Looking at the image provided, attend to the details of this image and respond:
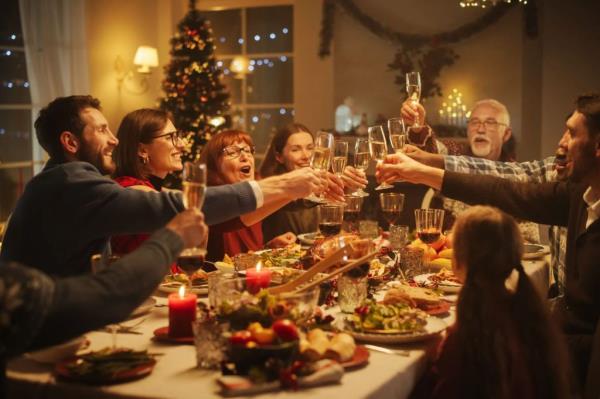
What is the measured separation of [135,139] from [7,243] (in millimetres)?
989

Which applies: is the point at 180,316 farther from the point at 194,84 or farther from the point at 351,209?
the point at 194,84

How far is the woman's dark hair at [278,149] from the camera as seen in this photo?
A: 446cm

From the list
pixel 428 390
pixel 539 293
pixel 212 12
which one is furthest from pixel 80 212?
pixel 212 12

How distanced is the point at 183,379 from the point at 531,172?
2582 millimetres

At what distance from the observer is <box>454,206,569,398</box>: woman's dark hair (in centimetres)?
175

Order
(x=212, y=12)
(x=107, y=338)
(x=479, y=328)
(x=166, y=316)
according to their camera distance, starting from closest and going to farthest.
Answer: (x=479, y=328), (x=107, y=338), (x=166, y=316), (x=212, y=12)

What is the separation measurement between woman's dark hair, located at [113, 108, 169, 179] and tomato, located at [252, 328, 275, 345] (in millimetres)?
1680

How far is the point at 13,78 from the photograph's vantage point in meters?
5.89

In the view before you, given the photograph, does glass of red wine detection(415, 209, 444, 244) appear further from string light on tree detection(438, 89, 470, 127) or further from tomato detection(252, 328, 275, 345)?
string light on tree detection(438, 89, 470, 127)

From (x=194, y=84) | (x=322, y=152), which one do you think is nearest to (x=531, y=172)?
(x=322, y=152)

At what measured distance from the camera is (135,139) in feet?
10.5

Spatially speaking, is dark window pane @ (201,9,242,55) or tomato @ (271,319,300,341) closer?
tomato @ (271,319,300,341)

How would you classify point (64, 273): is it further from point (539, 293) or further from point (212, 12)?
point (212, 12)

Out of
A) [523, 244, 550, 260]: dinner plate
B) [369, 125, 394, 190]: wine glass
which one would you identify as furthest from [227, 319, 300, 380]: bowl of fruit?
[523, 244, 550, 260]: dinner plate
